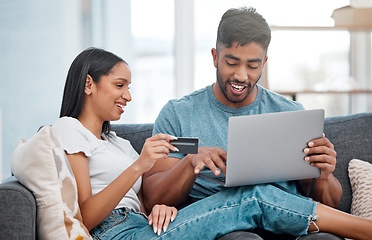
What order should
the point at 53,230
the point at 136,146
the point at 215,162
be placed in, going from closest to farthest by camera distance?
the point at 53,230 → the point at 215,162 → the point at 136,146

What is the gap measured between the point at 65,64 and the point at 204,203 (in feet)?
7.04

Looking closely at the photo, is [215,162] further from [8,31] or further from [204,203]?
[8,31]

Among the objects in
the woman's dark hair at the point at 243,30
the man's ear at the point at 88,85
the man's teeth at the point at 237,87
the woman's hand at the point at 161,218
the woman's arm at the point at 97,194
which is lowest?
the woman's hand at the point at 161,218

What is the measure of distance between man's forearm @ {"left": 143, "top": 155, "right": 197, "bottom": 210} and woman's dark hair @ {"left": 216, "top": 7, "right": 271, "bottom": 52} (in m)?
0.49

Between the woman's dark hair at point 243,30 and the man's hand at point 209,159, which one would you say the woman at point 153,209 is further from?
the woman's dark hair at point 243,30

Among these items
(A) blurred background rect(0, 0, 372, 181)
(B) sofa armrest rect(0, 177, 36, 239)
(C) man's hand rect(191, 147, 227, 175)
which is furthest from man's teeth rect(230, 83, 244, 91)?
(A) blurred background rect(0, 0, 372, 181)

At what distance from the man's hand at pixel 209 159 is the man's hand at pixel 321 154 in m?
0.27

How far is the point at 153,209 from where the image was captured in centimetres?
143

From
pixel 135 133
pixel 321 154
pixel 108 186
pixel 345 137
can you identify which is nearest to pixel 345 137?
pixel 345 137

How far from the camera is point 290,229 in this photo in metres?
1.36

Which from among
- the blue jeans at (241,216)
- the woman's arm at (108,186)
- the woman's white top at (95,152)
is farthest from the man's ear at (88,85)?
the blue jeans at (241,216)

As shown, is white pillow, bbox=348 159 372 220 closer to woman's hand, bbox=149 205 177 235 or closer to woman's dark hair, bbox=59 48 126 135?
woman's hand, bbox=149 205 177 235

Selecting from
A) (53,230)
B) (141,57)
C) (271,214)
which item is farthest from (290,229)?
(141,57)

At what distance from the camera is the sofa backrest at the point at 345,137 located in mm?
1842
